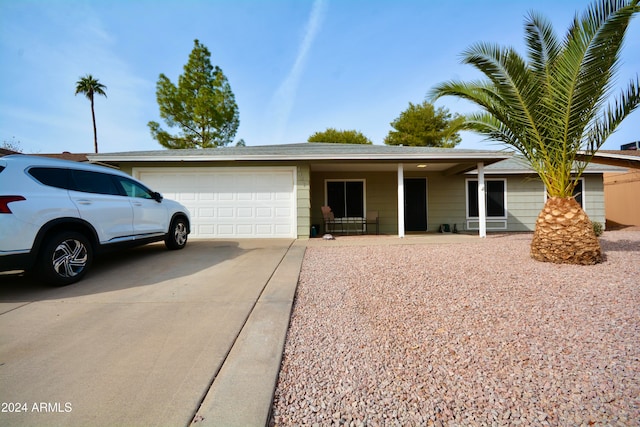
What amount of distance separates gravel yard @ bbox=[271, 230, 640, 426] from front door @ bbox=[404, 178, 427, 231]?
259 inches

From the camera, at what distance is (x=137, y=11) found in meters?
6.87

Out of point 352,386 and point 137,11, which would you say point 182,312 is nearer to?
point 352,386

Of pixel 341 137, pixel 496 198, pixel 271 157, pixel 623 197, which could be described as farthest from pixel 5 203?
pixel 341 137

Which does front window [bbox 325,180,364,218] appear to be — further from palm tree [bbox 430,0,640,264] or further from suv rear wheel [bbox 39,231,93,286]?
suv rear wheel [bbox 39,231,93,286]

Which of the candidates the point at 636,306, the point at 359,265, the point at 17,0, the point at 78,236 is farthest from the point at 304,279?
the point at 17,0

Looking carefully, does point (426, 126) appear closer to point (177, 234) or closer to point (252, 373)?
point (177, 234)

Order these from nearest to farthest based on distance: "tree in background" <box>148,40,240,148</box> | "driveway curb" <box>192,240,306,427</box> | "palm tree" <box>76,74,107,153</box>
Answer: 1. "driveway curb" <box>192,240,306,427</box>
2. "tree in background" <box>148,40,240,148</box>
3. "palm tree" <box>76,74,107,153</box>

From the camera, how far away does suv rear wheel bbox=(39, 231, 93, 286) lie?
3408 millimetres

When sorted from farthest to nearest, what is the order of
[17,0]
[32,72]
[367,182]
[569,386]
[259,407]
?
1. [367,182]
2. [32,72]
3. [17,0]
4. [569,386]
5. [259,407]

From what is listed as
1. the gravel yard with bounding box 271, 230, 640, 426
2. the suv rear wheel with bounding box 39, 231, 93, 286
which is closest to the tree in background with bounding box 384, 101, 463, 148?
the gravel yard with bounding box 271, 230, 640, 426

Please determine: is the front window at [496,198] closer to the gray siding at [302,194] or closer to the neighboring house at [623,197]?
the neighboring house at [623,197]

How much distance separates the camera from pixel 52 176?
144 inches

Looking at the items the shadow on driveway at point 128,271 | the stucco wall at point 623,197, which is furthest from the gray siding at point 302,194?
the stucco wall at point 623,197

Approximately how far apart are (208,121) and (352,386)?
70.0ft
